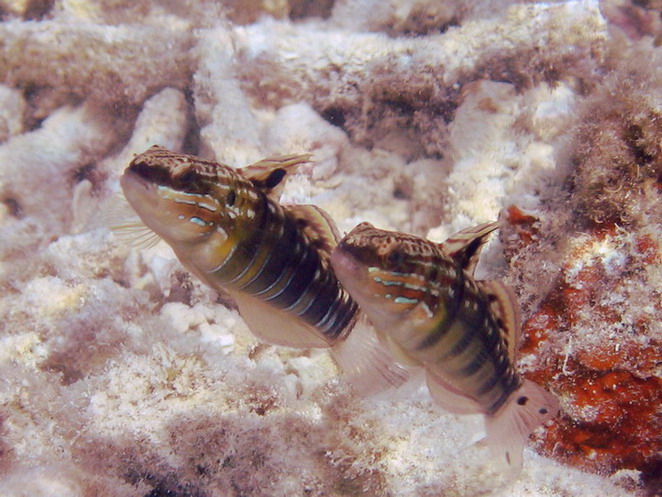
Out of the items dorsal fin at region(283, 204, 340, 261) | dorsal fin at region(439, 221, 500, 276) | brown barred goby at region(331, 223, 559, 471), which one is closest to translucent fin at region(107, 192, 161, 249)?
dorsal fin at region(283, 204, 340, 261)

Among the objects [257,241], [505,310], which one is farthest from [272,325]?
[505,310]

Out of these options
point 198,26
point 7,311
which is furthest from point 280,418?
point 198,26

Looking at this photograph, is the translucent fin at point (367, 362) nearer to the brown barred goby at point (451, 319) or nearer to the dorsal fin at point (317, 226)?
the brown barred goby at point (451, 319)

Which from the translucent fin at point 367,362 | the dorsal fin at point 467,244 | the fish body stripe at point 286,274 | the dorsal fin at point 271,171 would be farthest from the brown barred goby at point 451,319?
the dorsal fin at point 271,171

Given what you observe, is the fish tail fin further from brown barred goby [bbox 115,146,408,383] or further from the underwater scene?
brown barred goby [bbox 115,146,408,383]

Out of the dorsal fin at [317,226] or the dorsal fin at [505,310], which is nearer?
the dorsal fin at [505,310]

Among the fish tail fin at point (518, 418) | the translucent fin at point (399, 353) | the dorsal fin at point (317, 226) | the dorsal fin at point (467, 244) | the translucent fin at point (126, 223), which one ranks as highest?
the dorsal fin at point (467, 244)
